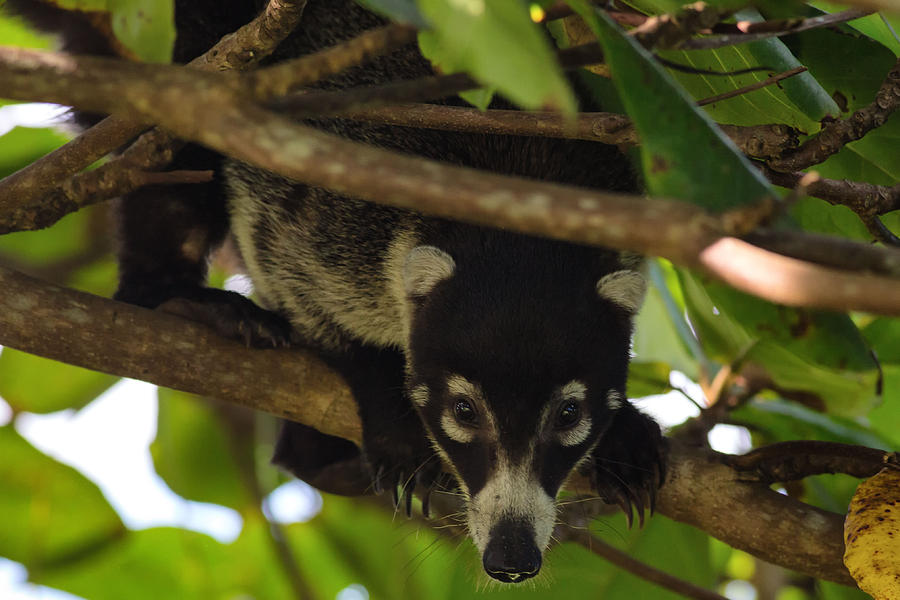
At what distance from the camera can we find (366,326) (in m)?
4.63

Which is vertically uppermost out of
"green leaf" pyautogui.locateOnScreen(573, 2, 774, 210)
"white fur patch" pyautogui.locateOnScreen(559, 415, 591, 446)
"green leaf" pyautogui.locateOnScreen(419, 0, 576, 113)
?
"green leaf" pyautogui.locateOnScreen(419, 0, 576, 113)

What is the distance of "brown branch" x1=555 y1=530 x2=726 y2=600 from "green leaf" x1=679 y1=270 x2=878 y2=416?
89cm

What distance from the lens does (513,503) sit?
361cm

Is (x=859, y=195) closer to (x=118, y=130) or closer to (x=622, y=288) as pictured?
(x=622, y=288)

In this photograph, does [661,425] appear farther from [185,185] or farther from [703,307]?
[185,185]

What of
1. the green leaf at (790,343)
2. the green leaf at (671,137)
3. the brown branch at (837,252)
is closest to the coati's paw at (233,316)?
the green leaf at (790,343)

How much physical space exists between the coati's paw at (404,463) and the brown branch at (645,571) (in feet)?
1.89

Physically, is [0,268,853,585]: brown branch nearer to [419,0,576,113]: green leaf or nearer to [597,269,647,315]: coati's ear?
[597,269,647,315]: coati's ear

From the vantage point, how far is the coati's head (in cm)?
360

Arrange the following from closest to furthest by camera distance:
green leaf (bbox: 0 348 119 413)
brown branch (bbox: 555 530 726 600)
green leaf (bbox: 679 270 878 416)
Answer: green leaf (bbox: 679 270 878 416) → brown branch (bbox: 555 530 726 600) → green leaf (bbox: 0 348 119 413)

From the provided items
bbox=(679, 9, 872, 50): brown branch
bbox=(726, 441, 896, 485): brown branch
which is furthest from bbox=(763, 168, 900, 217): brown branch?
bbox=(726, 441, 896, 485): brown branch

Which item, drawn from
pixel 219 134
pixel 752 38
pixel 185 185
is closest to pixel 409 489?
pixel 185 185

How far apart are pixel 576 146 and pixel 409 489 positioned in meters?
1.59

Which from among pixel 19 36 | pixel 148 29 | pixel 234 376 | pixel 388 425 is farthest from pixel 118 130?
pixel 19 36
